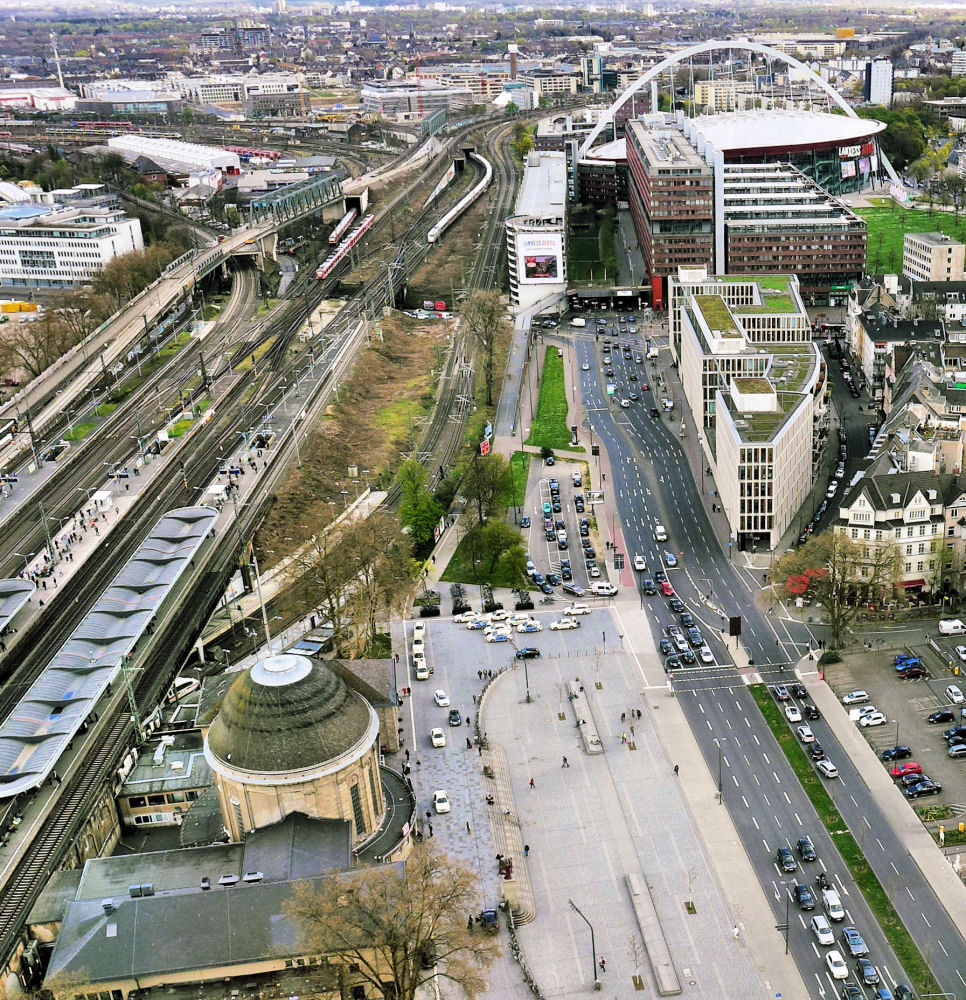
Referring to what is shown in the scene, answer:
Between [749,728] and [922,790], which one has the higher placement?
[922,790]

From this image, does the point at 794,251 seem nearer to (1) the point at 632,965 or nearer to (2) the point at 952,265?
(2) the point at 952,265

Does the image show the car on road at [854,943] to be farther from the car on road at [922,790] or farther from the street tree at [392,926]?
the street tree at [392,926]

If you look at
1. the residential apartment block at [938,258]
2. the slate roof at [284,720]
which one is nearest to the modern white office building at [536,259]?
the residential apartment block at [938,258]

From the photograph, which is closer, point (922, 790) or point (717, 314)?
point (922, 790)

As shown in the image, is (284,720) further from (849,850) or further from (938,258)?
(938,258)

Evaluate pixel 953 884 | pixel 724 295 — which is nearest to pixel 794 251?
pixel 724 295

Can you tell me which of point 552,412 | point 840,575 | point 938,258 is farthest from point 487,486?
point 938,258
